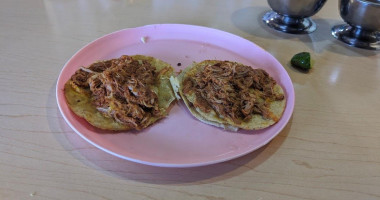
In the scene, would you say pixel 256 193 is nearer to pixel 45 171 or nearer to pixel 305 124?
pixel 305 124

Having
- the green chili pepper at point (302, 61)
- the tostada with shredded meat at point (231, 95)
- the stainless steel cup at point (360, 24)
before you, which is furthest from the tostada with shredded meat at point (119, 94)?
the stainless steel cup at point (360, 24)

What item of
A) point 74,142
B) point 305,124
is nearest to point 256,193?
point 305,124

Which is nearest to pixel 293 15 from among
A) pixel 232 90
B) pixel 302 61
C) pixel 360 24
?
pixel 360 24

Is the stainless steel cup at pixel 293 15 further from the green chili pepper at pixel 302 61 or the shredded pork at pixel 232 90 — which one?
the shredded pork at pixel 232 90

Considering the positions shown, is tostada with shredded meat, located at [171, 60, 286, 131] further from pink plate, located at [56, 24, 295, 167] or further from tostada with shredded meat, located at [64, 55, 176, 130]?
tostada with shredded meat, located at [64, 55, 176, 130]

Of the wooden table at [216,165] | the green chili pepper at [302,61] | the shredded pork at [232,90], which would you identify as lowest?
the wooden table at [216,165]

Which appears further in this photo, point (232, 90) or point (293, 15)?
point (293, 15)

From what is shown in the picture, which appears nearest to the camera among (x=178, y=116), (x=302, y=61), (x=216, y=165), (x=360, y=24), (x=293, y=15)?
(x=216, y=165)

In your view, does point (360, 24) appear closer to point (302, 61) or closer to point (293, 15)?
point (293, 15)
